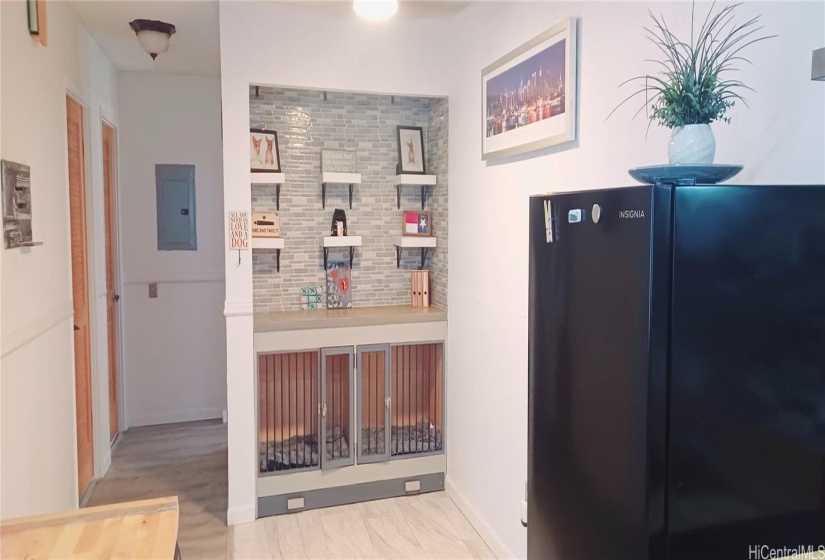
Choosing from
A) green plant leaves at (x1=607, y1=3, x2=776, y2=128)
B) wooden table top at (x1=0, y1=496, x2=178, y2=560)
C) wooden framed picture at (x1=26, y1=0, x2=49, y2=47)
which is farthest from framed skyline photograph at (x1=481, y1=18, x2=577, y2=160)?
wooden framed picture at (x1=26, y1=0, x2=49, y2=47)

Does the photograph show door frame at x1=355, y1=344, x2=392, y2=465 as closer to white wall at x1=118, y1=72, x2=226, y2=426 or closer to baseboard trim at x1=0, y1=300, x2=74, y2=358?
baseboard trim at x1=0, y1=300, x2=74, y2=358

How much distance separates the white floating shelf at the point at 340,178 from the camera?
3.38 meters

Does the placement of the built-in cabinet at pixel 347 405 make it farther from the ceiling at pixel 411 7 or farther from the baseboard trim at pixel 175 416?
the ceiling at pixel 411 7

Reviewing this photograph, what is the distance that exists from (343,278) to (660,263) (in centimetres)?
265

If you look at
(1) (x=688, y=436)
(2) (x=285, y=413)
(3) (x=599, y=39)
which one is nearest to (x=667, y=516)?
(1) (x=688, y=436)

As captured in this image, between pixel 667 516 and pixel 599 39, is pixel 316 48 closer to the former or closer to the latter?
pixel 599 39

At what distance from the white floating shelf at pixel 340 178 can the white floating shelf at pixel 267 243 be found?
434 mm

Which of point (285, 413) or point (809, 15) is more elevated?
point (809, 15)

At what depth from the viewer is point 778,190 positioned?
1098 mm

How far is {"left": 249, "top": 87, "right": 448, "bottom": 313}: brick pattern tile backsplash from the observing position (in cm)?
346

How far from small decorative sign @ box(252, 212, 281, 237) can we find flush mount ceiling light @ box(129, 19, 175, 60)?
109cm

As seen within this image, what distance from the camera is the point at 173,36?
11.6 ft

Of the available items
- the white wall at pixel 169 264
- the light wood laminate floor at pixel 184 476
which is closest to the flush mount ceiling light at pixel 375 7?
the white wall at pixel 169 264

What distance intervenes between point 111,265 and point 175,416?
1285 millimetres
